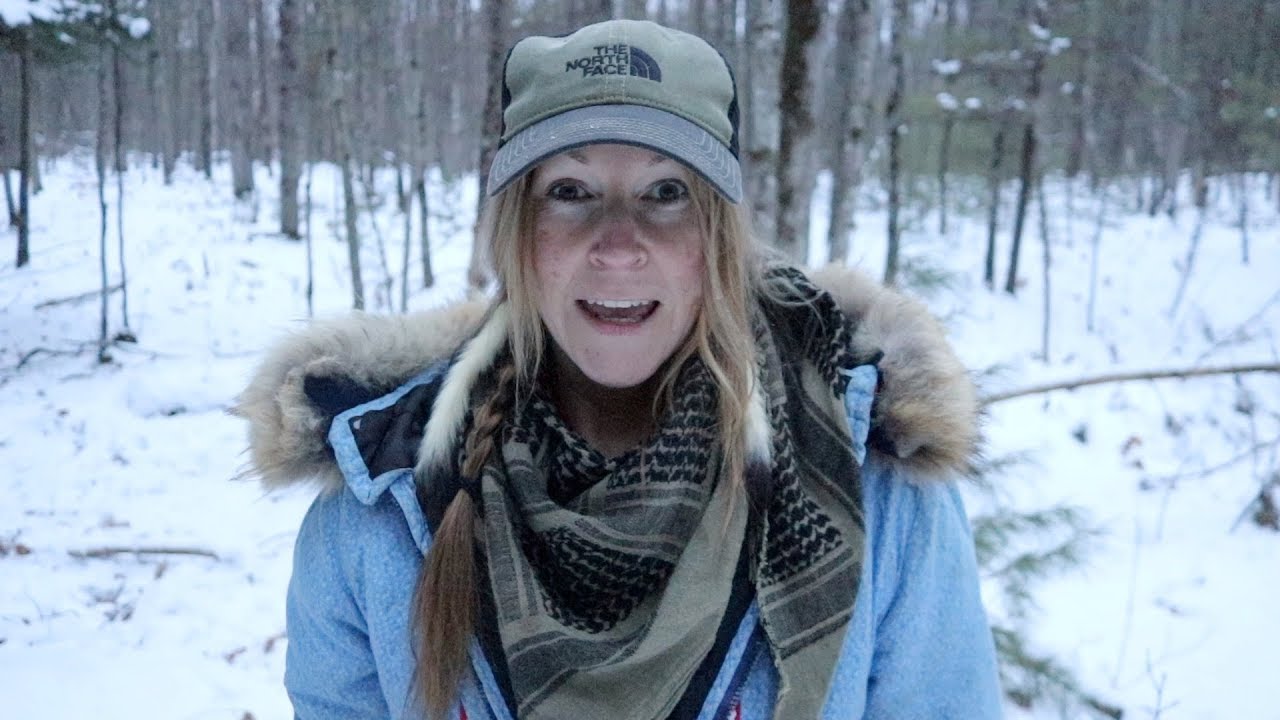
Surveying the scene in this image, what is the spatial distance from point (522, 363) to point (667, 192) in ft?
1.35

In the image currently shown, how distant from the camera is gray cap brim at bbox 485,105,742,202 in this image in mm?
1332

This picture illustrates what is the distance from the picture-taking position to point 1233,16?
20.9 metres

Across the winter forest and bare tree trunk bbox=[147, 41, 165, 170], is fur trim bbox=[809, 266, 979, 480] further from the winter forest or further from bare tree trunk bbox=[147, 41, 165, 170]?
bare tree trunk bbox=[147, 41, 165, 170]

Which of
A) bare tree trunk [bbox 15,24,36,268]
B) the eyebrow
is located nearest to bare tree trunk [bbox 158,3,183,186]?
bare tree trunk [bbox 15,24,36,268]

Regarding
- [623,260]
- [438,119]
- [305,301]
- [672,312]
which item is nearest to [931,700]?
[672,312]

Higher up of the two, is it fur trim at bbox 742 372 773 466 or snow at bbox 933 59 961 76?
snow at bbox 933 59 961 76

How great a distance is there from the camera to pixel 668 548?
1.40m

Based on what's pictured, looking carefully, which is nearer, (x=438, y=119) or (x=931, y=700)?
(x=931, y=700)

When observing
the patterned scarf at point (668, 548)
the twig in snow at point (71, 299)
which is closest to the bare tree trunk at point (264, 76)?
the twig in snow at point (71, 299)

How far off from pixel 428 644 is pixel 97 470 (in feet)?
21.8

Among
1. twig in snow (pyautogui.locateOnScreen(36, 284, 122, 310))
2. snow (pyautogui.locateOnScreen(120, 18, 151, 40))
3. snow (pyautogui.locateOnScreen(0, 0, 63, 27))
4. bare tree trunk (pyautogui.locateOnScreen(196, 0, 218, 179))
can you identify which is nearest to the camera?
snow (pyautogui.locateOnScreen(0, 0, 63, 27))

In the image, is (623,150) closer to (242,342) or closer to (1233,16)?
(242,342)

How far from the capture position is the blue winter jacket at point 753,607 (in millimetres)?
1421

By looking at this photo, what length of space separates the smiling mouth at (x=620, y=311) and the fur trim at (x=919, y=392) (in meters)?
0.39
